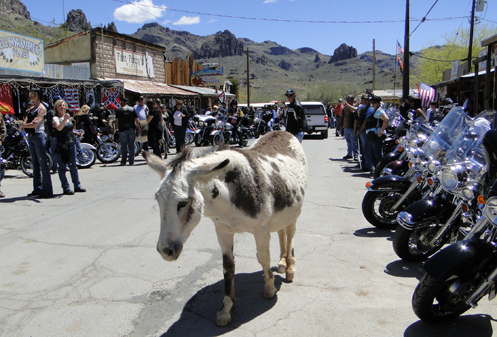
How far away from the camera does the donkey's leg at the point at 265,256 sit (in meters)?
3.36

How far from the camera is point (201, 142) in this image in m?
17.4

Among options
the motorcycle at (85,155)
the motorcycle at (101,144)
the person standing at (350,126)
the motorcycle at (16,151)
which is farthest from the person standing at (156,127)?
the person standing at (350,126)

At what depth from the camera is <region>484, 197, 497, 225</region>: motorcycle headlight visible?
2.87m

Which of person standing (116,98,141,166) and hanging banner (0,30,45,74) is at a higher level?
hanging banner (0,30,45,74)

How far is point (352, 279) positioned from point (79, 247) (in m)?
3.53

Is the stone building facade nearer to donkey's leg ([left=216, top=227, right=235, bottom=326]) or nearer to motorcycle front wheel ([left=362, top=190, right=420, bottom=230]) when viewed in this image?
motorcycle front wheel ([left=362, top=190, right=420, bottom=230])

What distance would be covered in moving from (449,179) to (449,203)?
63 cm

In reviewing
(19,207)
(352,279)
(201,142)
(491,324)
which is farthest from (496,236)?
(201,142)

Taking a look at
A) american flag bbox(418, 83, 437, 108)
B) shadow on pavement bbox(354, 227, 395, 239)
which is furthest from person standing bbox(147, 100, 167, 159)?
shadow on pavement bbox(354, 227, 395, 239)

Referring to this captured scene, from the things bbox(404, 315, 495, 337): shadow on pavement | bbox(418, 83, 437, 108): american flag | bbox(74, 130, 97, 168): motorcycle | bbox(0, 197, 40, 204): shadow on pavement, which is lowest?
bbox(404, 315, 495, 337): shadow on pavement

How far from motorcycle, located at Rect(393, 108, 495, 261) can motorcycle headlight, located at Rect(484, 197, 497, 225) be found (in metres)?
0.50

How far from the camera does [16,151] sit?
11.3 metres

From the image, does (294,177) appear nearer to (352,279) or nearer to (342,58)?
(352,279)

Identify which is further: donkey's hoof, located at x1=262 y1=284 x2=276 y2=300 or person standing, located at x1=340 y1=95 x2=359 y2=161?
person standing, located at x1=340 y1=95 x2=359 y2=161
